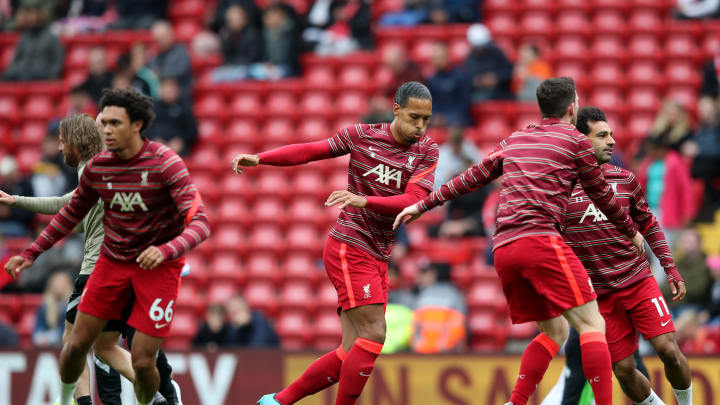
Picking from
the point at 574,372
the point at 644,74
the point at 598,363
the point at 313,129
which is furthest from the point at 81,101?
the point at 598,363

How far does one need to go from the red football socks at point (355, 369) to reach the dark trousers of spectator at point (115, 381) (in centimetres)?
134

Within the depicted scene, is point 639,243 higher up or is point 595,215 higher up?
point 595,215

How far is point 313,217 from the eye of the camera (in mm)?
13258

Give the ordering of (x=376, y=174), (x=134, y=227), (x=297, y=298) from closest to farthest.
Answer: (x=134, y=227) → (x=376, y=174) → (x=297, y=298)

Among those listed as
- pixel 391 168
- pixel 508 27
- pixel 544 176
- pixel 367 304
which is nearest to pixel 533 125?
pixel 544 176

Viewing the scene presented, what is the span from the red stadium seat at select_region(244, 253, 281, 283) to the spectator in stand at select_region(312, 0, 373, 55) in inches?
131

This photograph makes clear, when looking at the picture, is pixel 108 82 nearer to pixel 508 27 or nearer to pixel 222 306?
pixel 222 306

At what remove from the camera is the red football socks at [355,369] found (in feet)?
21.0

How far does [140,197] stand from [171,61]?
8428 mm

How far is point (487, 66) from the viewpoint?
13305mm

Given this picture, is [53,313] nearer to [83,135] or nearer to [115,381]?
[115,381]

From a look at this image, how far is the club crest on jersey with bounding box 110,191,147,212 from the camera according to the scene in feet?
20.2

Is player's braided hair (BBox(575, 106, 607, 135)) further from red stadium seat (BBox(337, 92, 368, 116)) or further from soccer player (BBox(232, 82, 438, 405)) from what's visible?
red stadium seat (BBox(337, 92, 368, 116))

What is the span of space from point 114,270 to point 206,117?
27.9ft
